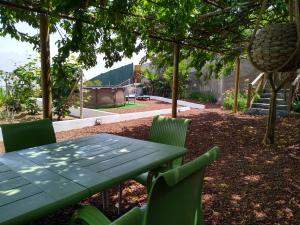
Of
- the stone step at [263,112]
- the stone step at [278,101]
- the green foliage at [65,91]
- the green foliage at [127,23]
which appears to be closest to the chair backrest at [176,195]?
the green foliage at [127,23]

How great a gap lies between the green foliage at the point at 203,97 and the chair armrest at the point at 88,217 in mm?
14595

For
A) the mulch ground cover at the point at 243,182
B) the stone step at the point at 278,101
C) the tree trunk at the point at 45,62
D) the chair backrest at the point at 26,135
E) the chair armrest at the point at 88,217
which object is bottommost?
the mulch ground cover at the point at 243,182

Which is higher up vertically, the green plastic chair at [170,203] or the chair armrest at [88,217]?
the green plastic chair at [170,203]

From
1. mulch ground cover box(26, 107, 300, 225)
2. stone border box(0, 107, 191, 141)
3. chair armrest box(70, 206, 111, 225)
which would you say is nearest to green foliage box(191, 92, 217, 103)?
stone border box(0, 107, 191, 141)

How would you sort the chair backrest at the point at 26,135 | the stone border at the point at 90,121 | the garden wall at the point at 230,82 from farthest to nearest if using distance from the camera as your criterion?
the garden wall at the point at 230,82 → the stone border at the point at 90,121 → the chair backrest at the point at 26,135

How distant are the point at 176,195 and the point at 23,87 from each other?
8346 millimetres

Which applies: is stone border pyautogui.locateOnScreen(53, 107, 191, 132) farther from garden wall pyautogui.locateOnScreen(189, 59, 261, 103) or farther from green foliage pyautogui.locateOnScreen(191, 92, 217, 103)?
garden wall pyautogui.locateOnScreen(189, 59, 261, 103)

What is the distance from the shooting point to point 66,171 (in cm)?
194

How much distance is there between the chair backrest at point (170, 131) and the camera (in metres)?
3.04

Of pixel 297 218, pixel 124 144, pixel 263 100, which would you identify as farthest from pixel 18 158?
pixel 263 100

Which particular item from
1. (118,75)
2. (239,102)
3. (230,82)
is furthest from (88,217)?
(118,75)

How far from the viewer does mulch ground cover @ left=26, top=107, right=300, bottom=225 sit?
2.80 m

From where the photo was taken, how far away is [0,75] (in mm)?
8508

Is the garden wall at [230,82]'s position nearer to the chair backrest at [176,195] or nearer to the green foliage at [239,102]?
the green foliage at [239,102]
